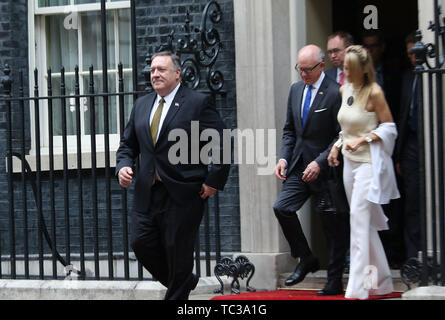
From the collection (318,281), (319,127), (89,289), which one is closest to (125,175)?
(319,127)

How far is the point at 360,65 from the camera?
782cm

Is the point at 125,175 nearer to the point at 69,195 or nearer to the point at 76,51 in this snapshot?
the point at 69,195

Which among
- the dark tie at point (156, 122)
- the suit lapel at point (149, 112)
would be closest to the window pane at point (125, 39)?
the suit lapel at point (149, 112)

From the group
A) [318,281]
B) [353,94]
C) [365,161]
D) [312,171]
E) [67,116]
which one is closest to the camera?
[365,161]

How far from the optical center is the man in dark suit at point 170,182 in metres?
7.56

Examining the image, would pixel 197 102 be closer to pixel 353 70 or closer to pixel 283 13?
pixel 353 70

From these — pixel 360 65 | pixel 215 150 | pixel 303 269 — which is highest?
pixel 360 65

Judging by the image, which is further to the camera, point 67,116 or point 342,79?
point 67,116

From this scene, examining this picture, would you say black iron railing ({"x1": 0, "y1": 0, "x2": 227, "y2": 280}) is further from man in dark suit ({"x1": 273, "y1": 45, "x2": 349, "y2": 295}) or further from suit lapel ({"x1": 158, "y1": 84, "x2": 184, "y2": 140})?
suit lapel ({"x1": 158, "y1": 84, "x2": 184, "y2": 140})

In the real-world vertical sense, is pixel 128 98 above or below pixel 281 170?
above

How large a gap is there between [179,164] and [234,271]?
1970 mm

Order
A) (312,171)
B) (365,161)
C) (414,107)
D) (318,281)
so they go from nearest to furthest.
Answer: (365,161)
(312,171)
(414,107)
(318,281)

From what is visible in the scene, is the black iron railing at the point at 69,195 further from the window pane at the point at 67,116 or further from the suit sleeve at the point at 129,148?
the suit sleeve at the point at 129,148

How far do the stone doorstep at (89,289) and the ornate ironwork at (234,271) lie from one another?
0.11 meters
